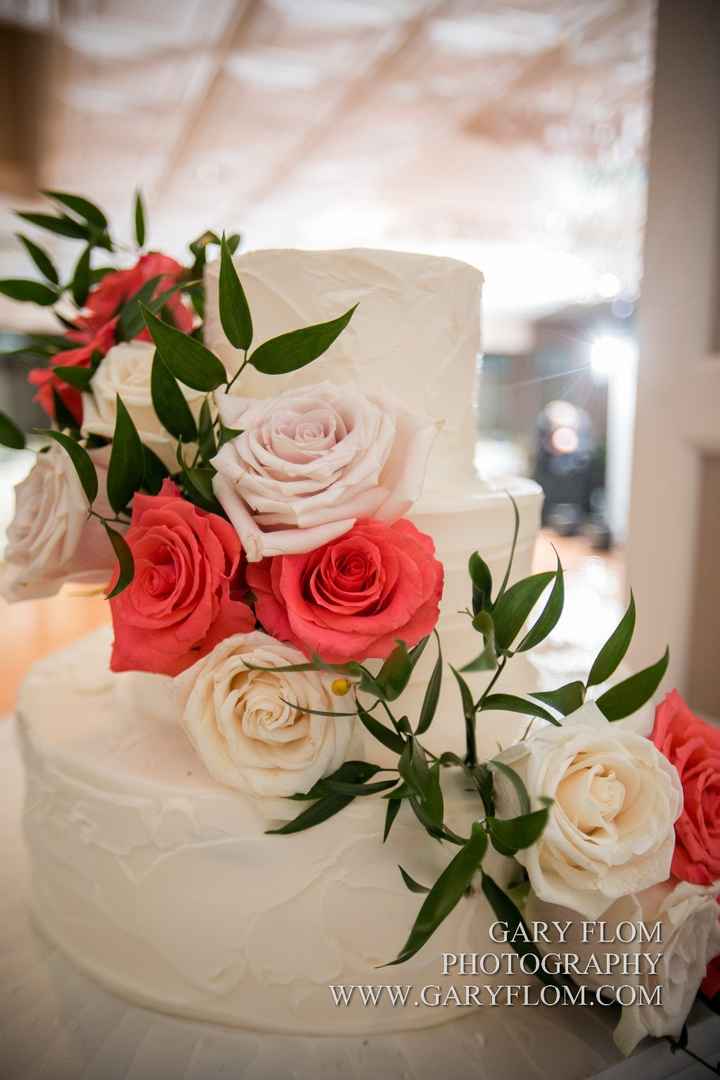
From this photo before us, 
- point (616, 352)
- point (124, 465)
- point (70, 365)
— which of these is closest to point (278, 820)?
point (124, 465)

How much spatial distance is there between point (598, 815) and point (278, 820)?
1.04 feet

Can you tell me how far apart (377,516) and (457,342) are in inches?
14.5

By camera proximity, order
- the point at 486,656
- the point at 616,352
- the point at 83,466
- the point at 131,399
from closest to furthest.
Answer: the point at 486,656 → the point at 83,466 → the point at 131,399 → the point at 616,352

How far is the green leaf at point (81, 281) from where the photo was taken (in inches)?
40.6

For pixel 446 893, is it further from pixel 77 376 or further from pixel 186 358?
pixel 77 376

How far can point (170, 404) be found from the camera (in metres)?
0.74

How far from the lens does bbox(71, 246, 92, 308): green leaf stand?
1.03 m

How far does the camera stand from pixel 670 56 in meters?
1.42

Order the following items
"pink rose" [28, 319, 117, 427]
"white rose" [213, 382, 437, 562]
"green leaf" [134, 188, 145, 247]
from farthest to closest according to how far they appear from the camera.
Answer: "green leaf" [134, 188, 145, 247] → "pink rose" [28, 319, 117, 427] → "white rose" [213, 382, 437, 562]

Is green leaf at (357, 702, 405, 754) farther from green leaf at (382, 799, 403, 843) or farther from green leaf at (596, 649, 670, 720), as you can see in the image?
green leaf at (596, 649, 670, 720)

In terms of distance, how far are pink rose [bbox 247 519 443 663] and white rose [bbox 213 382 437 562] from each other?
0.8 inches

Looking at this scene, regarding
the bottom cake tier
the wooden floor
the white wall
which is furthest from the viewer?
the wooden floor

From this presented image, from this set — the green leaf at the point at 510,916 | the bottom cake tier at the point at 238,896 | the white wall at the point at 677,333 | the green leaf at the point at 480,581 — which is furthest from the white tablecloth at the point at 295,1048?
the white wall at the point at 677,333

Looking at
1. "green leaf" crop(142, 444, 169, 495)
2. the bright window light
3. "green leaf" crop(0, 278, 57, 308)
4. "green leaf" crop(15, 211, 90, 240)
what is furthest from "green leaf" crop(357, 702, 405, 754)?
the bright window light
